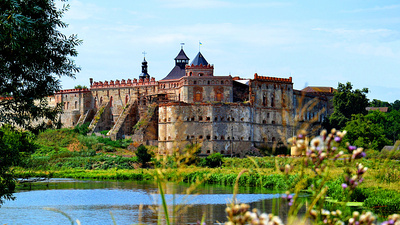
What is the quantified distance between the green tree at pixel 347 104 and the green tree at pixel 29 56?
5731 cm

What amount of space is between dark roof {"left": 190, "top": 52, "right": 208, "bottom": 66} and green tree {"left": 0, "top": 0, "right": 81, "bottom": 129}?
169ft

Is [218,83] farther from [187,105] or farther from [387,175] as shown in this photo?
[387,175]

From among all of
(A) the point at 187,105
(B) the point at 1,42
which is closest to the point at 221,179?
(A) the point at 187,105

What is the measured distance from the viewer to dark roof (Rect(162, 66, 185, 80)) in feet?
243

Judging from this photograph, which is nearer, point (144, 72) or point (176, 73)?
point (176, 73)

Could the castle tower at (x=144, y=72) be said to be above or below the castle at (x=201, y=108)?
above

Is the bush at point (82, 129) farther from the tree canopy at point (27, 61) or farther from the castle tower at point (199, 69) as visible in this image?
the tree canopy at point (27, 61)

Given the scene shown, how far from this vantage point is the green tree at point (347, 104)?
70.6m

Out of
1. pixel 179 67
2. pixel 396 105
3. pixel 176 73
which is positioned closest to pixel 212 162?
pixel 176 73

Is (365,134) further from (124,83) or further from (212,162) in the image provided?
(124,83)

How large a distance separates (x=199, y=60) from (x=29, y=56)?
54001 millimetres

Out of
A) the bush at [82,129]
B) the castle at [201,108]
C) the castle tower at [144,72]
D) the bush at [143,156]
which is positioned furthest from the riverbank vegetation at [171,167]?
the castle tower at [144,72]

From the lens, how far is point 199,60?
68938mm

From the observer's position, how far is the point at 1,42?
14.0 m
